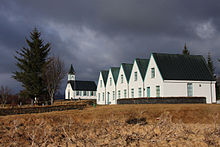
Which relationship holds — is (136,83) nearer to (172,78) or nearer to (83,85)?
(172,78)

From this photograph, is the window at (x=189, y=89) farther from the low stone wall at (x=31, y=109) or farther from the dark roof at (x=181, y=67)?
the low stone wall at (x=31, y=109)

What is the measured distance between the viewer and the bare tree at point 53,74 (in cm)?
3934

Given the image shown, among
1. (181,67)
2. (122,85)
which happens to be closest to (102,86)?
(122,85)

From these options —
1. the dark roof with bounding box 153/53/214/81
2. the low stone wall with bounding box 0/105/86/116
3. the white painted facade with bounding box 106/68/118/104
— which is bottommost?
the low stone wall with bounding box 0/105/86/116

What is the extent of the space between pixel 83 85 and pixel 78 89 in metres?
2.73

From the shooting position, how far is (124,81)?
1594 inches

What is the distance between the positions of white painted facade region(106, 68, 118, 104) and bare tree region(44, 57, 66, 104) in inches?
379

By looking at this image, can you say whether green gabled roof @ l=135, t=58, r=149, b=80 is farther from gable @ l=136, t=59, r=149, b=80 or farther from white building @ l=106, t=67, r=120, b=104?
white building @ l=106, t=67, r=120, b=104

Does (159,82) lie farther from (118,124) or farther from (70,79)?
(70,79)

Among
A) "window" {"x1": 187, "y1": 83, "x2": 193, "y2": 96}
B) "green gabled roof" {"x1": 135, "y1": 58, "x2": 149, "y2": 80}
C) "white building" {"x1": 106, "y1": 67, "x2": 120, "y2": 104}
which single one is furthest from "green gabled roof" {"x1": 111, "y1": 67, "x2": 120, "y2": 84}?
"window" {"x1": 187, "y1": 83, "x2": 193, "y2": 96}

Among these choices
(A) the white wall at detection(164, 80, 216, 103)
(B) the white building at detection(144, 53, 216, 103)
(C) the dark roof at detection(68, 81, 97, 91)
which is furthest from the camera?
(C) the dark roof at detection(68, 81, 97, 91)

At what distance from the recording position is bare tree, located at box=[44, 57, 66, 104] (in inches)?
1549

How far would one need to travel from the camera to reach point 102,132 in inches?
205

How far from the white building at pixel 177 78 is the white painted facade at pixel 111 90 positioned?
11020mm
